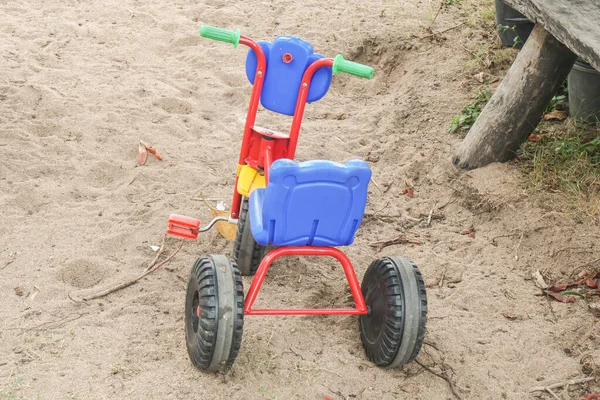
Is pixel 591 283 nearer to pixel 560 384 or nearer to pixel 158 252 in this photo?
pixel 560 384

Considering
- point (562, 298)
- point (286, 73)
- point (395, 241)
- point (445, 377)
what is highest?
point (286, 73)

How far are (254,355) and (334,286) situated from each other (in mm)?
661

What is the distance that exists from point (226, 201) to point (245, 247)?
0.74 meters

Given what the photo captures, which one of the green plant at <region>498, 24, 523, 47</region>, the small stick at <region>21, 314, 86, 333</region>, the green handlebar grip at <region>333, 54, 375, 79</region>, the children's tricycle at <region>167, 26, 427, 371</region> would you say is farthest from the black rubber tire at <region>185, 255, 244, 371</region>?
the green plant at <region>498, 24, 523, 47</region>

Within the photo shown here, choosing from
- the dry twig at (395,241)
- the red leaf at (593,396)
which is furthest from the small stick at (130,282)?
the red leaf at (593,396)

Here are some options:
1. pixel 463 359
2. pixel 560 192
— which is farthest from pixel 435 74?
pixel 463 359

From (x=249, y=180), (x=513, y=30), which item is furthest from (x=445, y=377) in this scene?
(x=513, y=30)

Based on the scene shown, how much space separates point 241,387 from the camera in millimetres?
2801

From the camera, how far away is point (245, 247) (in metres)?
3.40

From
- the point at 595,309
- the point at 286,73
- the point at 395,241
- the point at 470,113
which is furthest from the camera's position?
the point at 470,113

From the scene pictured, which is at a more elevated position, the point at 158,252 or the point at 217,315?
the point at 217,315

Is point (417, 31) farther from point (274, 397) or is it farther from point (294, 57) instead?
point (274, 397)

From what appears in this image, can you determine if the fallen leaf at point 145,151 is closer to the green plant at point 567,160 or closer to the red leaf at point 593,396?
the green plant at point 567,160

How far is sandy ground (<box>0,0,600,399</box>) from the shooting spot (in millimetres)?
2934
